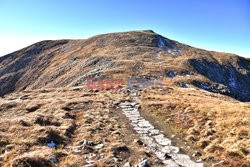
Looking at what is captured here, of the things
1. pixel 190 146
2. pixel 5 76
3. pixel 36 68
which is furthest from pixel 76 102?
pixel 5 76

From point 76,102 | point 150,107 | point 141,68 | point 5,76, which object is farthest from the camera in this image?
point 5,76

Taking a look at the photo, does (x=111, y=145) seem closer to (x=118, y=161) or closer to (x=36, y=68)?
(x=118, y=161)

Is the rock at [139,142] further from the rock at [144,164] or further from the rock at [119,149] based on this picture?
the rock at [144,164]

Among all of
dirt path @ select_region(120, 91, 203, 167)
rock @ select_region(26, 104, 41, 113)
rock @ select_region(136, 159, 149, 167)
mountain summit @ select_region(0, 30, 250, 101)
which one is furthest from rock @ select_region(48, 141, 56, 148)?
mountain summit @ select_region(0, 30, 250, 101)

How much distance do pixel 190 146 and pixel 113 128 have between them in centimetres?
630

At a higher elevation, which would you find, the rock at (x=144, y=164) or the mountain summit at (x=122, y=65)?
the mountain summit at (x=122, y=65)

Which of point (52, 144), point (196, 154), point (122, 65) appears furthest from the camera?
point (122, 65)

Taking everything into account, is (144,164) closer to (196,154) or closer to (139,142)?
(139,142)

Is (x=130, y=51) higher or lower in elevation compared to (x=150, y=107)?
higher

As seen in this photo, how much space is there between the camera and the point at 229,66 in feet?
375

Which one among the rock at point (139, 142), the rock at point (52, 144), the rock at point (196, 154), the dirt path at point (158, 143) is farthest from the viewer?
the rock at point (139, 142)

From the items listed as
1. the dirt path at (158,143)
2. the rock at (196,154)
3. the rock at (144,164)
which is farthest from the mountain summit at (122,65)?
the rock at (144,164)

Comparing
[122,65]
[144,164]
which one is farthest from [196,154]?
[122,65]

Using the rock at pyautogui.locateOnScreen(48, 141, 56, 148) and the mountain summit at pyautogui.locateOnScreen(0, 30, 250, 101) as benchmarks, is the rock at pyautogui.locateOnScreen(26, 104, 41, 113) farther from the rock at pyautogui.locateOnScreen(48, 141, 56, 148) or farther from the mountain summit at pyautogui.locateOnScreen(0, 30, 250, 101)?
the mountain summit at pyautogui.locateOnScreen(0, 30, 250, 101)
